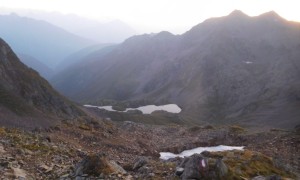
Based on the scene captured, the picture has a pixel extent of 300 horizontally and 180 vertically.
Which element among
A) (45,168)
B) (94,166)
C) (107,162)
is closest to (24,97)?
(45,168)

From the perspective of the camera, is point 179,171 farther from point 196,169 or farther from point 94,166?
point 94,166

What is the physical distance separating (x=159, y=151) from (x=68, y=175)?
3061 cm

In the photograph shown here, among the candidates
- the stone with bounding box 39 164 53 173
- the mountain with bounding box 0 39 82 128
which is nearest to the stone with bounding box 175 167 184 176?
the stone with bounding box 39 164 53 173

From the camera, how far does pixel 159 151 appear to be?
174ft

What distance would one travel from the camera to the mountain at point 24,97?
101875mm

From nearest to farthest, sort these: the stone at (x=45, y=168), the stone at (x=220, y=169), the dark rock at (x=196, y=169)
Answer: the dark rock at (x=196, y=169) → the stone at (x=220, y=169) → the stone at (x=45, y=168)

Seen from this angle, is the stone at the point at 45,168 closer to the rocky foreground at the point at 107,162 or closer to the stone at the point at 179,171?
the rocky foreground at the point at 107,162

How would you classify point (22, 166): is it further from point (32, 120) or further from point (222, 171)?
point (32, 120)

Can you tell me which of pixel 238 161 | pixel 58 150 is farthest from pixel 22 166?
pixel 238 161

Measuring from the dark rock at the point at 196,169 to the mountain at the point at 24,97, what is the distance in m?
77.9

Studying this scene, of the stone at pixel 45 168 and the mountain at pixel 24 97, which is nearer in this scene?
the stone at pixel 45 168

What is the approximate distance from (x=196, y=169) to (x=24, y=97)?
10695 centimetres

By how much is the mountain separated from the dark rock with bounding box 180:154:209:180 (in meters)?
77.9

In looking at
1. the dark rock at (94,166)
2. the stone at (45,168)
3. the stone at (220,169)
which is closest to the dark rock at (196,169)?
the stone at (220,169)
